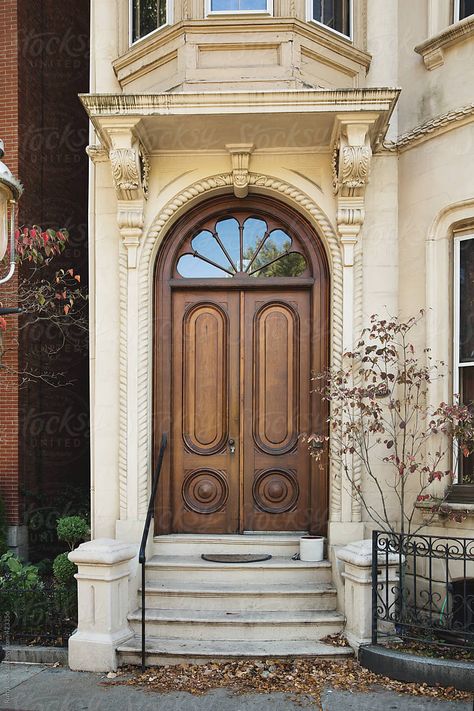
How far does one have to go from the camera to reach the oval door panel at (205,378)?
298 inches

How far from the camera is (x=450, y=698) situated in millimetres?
Answer: 5285

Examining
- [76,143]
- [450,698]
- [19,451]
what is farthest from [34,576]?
[76,143]

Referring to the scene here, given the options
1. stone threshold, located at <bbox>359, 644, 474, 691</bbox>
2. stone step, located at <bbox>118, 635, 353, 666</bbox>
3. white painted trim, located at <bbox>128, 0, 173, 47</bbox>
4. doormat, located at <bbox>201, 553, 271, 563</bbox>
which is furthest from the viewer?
white painted trim, located at <bbox>128, 0, 173, 47</bbox>

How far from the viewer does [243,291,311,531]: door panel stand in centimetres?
749

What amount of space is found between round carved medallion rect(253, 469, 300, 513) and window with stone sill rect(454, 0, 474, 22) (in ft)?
15.7

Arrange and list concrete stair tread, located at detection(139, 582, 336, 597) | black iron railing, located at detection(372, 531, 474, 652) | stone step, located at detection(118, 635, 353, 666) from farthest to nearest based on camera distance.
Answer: concrete stair tread, located at detection(139, 582, 336, 597)
stone step, located at detection(118, 635, 353, 666)
black iron railing, located at detection(372, 531, 474, 652)

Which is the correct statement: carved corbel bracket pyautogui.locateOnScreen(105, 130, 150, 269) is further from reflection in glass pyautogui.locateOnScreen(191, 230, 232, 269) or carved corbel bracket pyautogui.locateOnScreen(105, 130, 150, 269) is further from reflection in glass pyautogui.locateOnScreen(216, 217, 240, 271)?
reflection in glass pyautogui.locateOnScreen(216, 217, 240, 271)

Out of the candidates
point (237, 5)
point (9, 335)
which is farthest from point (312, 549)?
point (237, 5)

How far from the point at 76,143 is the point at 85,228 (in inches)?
51.5

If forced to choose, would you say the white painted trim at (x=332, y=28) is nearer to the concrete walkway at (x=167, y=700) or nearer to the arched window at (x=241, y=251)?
the arched window at (x=241, y=251)

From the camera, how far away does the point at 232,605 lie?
6.58m

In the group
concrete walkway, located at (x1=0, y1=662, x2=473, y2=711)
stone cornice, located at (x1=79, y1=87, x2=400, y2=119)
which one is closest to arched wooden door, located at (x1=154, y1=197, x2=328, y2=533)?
stone cornice, located at (x1=79, y1=87, x2=400, y2=119)

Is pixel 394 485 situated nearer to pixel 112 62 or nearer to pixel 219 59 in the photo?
pixel 219 59

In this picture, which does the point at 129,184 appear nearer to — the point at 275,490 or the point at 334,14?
the point at 334,14
